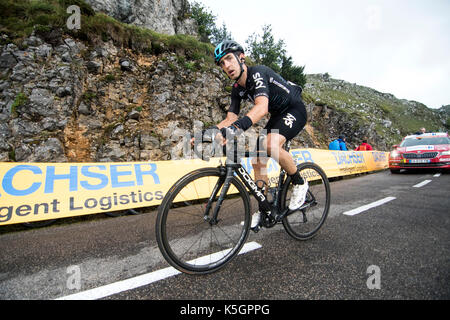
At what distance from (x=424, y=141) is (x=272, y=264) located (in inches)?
423

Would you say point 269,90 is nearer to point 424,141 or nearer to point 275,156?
point 275,156

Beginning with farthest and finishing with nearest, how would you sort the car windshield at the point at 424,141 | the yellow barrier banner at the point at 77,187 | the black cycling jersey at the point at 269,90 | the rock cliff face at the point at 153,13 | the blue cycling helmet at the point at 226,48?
the rock cliff face at the point at 153,13 → the car windshield at the point at 424,141 → the yellow barrier banner at the point at 77,187 → the blue cycling helmet at the point at 226,48 → the black cycling jersey at the point at 269,90

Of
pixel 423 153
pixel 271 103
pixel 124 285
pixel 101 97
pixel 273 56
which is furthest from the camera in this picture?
pixel 273 56

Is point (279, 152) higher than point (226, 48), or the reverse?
point (226, 48)

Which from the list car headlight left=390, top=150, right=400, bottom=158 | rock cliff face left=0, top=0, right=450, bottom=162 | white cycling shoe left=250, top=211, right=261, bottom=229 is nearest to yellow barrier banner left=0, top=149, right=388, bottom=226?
white cycling shoe left=250, top=211, right=261, bottom=229

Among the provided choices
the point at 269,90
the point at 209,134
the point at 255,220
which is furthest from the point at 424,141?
the point at 209,134

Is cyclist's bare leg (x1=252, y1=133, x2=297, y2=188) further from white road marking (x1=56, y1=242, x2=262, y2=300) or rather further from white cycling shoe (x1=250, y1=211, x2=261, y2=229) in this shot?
white road marking (x1=56, y1=242, x2=262, y2=300)

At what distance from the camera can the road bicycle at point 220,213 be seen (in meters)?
1.78

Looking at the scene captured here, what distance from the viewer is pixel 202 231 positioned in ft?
9.54

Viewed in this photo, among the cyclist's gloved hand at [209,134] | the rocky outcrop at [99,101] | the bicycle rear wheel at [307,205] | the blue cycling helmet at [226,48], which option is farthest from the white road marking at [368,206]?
the rocky outcrop at [99,101]

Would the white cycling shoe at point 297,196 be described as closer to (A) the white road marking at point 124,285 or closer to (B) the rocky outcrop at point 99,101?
(A) the white road marking at point 124,285

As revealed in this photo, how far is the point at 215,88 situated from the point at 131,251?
522 inches

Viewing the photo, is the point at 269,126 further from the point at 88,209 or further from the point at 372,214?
the point at 88,209

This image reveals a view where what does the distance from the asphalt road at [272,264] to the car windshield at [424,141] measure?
722 cm
